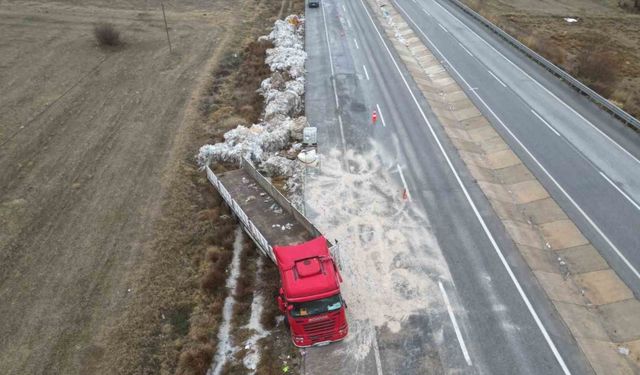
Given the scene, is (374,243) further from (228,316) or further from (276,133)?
(276,133)

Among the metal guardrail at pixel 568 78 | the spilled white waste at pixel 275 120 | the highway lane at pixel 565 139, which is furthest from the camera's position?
the metal guardrail at pixel 568 78

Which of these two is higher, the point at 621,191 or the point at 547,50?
the point at 547,50

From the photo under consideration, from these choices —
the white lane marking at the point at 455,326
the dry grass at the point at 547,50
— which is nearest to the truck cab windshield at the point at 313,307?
the white lane marking at the point at 455,326

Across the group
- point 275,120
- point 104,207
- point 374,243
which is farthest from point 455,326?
point 275,120

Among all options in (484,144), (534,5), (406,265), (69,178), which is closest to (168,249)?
(69,178)

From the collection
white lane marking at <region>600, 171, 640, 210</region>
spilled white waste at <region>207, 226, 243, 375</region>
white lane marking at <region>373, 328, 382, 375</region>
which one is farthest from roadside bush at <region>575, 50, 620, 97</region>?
spilled white waste at <region>207, 226, 243, 375</region>

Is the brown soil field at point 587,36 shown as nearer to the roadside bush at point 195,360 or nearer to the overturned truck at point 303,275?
the overturned truck at point 303,275

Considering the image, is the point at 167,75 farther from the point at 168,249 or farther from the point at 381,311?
the point at 381,311
